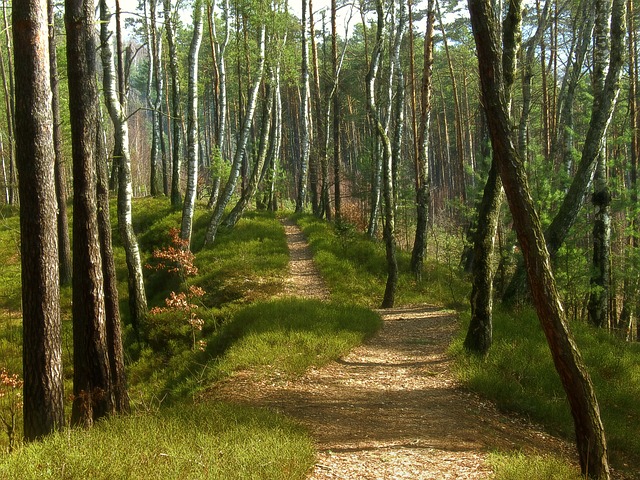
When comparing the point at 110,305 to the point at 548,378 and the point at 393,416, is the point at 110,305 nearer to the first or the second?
the point at 393,416

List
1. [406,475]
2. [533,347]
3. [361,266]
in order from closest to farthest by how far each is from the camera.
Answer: [406,475], [533,347], [361,266]

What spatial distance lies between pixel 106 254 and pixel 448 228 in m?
25.9

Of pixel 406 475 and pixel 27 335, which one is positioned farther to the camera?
pixel 27 335

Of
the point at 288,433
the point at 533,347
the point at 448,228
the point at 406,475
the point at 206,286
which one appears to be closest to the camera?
the point at 406,475

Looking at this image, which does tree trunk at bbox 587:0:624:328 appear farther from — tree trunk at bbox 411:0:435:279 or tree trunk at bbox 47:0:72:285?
tree trunk at bbox 47:0:72:285

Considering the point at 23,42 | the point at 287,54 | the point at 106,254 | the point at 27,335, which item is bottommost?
the point at 27,335

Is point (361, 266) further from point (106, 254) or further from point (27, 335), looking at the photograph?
point (27, 335)

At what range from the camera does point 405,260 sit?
1784 cm

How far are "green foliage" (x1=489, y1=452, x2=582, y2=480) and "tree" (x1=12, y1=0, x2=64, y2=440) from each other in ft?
14.6

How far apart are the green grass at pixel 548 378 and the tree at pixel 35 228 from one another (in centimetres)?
554

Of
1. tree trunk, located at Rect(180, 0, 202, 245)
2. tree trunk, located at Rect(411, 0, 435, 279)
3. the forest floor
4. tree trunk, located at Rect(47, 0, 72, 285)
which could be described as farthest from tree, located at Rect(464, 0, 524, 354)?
tree trunk, located at Rect(47, 0, 72, 285)

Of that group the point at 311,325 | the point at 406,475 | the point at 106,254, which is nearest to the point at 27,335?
the point at 106,254

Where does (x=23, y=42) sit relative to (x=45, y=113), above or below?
above

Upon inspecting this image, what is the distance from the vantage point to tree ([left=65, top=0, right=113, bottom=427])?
6293mm
